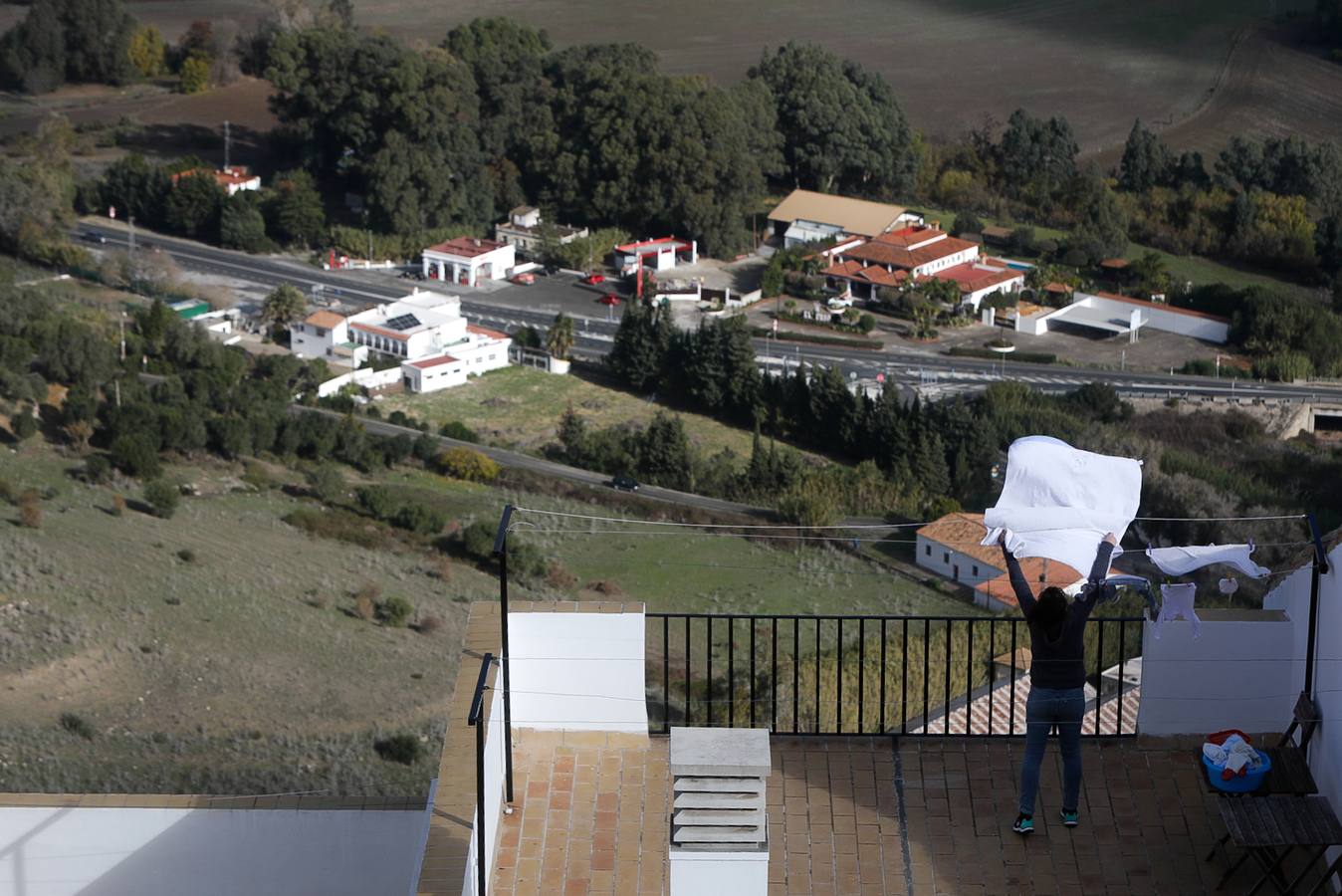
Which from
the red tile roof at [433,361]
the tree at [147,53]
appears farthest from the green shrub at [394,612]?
the tree at [147,53]

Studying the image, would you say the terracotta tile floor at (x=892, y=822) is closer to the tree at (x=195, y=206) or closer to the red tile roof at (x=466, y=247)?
the red tile roof at (x=466, y=247)

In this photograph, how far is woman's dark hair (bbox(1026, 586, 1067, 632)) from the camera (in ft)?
21.3

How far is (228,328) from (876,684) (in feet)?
78.9

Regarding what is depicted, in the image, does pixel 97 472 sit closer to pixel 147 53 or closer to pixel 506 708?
pixel 506 708

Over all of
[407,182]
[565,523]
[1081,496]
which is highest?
[1081,496]

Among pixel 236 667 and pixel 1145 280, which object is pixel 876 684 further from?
pixel 1145 280

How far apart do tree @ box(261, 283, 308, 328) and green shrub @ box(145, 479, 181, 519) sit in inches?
481

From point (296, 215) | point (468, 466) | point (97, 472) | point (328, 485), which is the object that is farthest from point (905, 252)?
point (97, 472)

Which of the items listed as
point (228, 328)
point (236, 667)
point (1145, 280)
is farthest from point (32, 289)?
point (1145, 280)

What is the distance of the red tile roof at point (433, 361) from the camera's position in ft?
123

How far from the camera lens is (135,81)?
6222cm

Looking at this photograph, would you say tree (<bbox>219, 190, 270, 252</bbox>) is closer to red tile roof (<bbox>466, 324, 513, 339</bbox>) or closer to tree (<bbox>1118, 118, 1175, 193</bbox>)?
red tile roof (<bbox>466, 324, 513, 339</bbox>)

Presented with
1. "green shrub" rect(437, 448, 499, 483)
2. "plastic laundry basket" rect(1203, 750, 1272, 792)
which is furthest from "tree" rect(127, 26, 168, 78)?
"plastic laundry basket" rect(1203, 750, 1272, 792)

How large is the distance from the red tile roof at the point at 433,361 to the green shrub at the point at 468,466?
5004 millimetres
